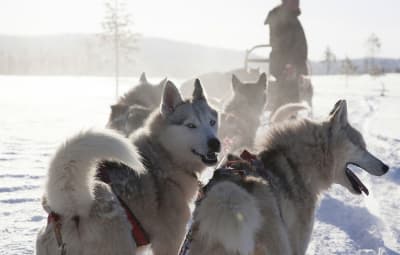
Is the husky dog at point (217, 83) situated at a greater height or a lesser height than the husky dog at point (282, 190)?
greater

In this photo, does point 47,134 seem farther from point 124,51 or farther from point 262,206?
point 124,51

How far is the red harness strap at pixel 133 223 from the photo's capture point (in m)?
2.80

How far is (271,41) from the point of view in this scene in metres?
11.4

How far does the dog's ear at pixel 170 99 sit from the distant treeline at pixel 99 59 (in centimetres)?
4798

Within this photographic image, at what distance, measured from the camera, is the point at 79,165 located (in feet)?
7.78

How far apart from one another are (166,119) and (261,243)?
1403mm

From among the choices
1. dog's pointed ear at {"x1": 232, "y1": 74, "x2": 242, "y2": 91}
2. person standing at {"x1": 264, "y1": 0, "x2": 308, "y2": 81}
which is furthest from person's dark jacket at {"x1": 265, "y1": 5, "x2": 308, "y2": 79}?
dog's pointed ear at {"x1": 232, "y1": 74, "x2": 242, "y2": 91}

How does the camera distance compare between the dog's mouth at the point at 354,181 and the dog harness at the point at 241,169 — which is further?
the dog's mouth at the point at 354,181

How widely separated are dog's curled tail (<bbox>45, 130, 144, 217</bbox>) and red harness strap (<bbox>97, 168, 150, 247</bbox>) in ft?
1.22

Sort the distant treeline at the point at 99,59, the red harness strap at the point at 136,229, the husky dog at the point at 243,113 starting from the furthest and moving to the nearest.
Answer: the distant treeline at the point at 99,59 → the husky dog at the point at 243,113 → the red harness strap at the point at 136,229

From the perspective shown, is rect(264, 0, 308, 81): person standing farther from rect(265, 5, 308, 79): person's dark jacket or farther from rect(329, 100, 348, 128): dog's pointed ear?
rect(329, 100, 348, 128): dog's pointed ear

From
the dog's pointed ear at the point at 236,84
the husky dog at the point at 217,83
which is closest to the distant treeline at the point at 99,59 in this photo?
the husky dog at the point at 217,83

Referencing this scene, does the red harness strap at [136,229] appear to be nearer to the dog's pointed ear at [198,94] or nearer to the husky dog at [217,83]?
the dog's pointed ear at [198,94]

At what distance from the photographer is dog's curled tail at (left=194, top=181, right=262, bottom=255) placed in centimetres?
236
